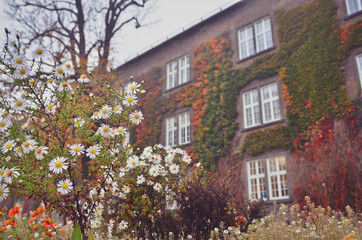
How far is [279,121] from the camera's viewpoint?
12602mm

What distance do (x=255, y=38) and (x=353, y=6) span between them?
4.18 m

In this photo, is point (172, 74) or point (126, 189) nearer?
point (126, 189)

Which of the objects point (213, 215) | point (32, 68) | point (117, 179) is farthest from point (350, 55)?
point (32, 68)

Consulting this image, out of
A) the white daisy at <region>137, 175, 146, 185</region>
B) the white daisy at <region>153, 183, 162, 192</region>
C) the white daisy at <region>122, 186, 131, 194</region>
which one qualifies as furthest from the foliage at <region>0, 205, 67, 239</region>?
the white daisy at <region>153, 183, 162, 192</region>

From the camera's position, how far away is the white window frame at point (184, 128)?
16156 millimetres

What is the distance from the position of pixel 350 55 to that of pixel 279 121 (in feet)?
11.4

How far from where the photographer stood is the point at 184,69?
17688 mm

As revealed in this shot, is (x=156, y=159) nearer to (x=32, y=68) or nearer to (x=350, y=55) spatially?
(x=32, y=68)

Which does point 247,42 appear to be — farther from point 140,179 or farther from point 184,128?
point 140,179

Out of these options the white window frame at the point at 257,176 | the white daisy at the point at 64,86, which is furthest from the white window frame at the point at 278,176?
the white daisy at the point at 64,86

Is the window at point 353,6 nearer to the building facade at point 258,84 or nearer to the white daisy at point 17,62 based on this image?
the building facade at point 258,84

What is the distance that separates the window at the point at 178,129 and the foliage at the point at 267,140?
3.57 m

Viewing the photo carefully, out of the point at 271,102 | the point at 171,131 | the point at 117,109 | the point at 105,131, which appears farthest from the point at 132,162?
the point at 171,131

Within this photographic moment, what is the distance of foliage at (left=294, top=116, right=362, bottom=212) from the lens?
1018 centimetres
